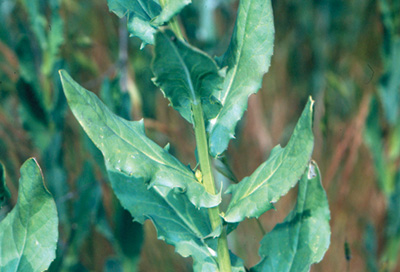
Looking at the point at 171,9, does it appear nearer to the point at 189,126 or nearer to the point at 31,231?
the point at 31,231

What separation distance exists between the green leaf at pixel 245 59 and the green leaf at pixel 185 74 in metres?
0.03

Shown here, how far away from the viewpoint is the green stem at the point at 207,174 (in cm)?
53

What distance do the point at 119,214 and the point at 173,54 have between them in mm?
573

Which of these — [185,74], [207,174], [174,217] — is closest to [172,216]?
[174,217]

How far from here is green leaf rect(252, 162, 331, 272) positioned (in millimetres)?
582

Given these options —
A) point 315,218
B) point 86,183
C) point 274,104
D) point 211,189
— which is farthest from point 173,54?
point 274,104

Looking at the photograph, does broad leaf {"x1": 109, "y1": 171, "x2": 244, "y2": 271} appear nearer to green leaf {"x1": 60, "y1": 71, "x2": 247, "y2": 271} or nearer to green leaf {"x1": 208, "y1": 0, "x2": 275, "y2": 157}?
green leaf {"x1": 60, "y1": 71, "x2": 247, "y2": 271}

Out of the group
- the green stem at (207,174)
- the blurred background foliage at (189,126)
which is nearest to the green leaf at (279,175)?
the green stem at (207,174)

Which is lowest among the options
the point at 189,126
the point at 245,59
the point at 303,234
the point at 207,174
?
the point at 189,126

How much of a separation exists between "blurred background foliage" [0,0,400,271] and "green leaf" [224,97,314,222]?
13cm

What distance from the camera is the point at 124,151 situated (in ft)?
1.66

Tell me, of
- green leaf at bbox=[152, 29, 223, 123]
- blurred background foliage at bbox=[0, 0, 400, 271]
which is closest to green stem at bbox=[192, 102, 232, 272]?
green leaf at bbox=[152, 29, 223, 123]

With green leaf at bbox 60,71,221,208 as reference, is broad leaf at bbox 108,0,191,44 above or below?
above

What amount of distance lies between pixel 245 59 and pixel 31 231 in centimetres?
34
